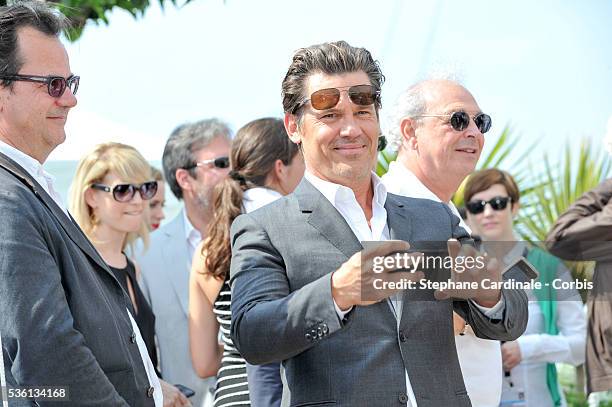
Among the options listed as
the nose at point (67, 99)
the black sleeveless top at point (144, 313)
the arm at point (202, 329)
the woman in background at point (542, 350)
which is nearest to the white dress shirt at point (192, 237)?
the black sleeveless top at point (144, 313)

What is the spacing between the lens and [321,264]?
262 cm

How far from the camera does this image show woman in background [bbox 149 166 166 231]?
6.69 meters

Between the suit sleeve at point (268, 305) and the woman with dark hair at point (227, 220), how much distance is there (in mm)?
1153

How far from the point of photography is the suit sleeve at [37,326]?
229 cm

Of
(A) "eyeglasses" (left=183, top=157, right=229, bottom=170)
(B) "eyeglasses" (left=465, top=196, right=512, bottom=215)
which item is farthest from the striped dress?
(B) "eyeglasses" (left=465, top=196, right=512, bottom=215)

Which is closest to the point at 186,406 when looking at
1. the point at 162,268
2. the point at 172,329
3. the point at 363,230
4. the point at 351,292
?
the point at 172,329

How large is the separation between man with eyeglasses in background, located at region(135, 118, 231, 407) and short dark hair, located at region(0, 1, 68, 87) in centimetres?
223

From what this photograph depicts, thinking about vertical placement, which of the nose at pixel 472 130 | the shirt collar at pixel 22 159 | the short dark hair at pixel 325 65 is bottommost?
the shirt collar at pixel 22 159

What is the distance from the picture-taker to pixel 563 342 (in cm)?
470

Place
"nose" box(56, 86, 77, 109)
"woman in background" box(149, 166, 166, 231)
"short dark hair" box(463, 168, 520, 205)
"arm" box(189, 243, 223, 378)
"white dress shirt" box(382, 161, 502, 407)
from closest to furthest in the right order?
"nose" box(56, 86, 77, 109), "white dress shirt" box(382, 161, 502, 407), "arm" box(189, 243, 223, 378), "short dark hair" box(463, 168, 520, 205), "woman in background" box(149, 166, 166, 231)

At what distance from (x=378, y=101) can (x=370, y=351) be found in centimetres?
80

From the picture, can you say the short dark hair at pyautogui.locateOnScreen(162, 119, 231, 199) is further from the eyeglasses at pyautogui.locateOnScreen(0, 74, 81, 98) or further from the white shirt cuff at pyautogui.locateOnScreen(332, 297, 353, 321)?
the white shirt cuff at pyautogui.locateOnScreen(332, 297, 353, 321)

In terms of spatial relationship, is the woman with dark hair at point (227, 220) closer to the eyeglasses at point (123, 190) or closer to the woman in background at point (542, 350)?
the eyeglasses at point (123, 190)

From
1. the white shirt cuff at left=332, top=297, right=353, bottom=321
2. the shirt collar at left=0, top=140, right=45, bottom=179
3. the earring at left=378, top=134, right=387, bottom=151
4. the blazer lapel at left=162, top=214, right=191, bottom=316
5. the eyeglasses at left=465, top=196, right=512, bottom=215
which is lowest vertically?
the blazer lapel at left=162, top=214, right=191, bottom=316
